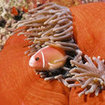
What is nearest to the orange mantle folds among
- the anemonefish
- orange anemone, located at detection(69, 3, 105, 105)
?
orange anemone, located at detection(69, 3, 105, 105)

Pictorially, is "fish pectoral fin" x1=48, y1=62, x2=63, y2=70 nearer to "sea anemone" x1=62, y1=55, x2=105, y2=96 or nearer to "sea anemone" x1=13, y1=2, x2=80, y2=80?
"sea anemone" x1=13, y1=2, x2=80, y2=80

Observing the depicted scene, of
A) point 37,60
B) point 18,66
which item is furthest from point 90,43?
point 18,66

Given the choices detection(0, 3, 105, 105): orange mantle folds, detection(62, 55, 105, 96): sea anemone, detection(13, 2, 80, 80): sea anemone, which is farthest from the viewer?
detection(13, 2, 80, 80): sea anemone

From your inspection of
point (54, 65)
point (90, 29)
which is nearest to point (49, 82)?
point (54, 65)

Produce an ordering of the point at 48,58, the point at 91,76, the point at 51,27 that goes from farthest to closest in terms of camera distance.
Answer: the point at 51,27 → the point at 48,58 → the point at 91,76

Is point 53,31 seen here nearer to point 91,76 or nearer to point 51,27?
point 51,27

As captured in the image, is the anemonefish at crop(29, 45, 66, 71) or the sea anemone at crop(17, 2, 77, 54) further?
the sea anemone at crop(17, 2, 77, 54)
